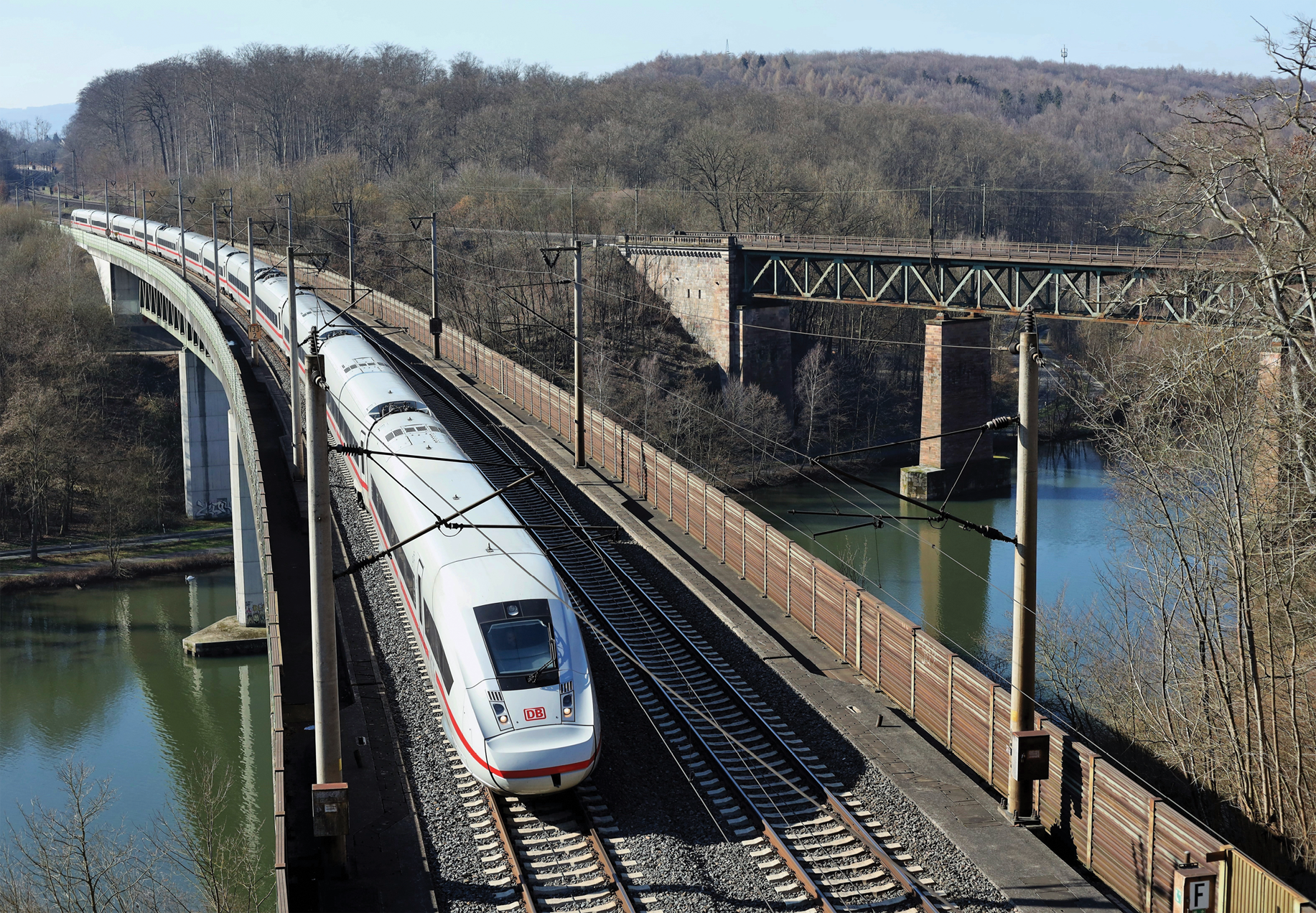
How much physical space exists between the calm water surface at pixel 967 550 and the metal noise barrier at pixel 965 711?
9.15 metres

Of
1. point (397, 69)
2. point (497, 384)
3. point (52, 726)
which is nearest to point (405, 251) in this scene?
point (497, 384)

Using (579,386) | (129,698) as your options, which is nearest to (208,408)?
(129,698)

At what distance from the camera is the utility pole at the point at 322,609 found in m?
11.2

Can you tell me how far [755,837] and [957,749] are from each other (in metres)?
3.16

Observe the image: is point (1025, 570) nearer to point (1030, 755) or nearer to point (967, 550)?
point (1030, 755)

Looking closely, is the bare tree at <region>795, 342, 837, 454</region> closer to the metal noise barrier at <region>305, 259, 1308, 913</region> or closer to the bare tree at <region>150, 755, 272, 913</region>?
the metal noise barrier at <region>305, 259, 1308, 913</region>

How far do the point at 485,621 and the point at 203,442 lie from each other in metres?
43.3

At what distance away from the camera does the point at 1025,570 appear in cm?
1205

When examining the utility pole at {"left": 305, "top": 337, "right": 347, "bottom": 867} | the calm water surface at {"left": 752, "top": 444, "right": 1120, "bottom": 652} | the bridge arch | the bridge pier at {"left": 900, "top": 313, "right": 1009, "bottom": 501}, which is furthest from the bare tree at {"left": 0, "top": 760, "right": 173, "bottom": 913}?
the bridge pier at {"left": 900, "top": 313, "right": 1009, "bottom": 501}

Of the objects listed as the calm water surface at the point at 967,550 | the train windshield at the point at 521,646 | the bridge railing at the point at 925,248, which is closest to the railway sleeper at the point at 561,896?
the train windshield at the point at 521,646

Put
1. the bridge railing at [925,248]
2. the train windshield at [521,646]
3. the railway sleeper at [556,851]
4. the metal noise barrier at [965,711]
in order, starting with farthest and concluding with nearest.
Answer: the bridge railing at [925,248] → the train windshield at [521,646] → the railway sleeper at [556,851] → the metal noise barrier at [965,711]

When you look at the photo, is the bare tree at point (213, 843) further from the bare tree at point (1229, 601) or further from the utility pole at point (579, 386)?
the bare tree at point (1229, 601)

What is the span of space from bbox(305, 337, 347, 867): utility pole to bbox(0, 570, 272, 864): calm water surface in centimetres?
1312

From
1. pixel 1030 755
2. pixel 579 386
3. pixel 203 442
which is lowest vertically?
pixel 203 442
